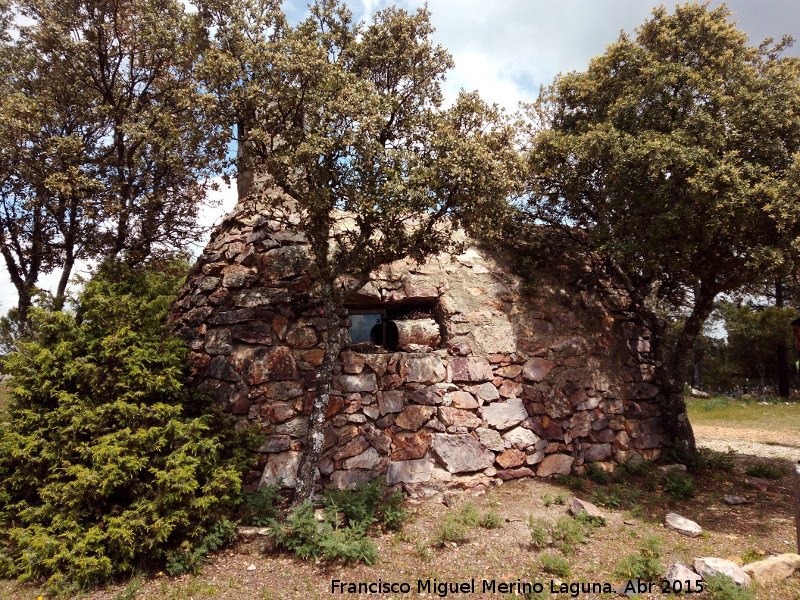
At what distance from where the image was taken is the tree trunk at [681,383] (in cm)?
811

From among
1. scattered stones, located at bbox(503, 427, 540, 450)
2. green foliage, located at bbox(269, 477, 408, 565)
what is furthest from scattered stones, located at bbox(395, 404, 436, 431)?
scattered stones, located at bbox(503, 427, 540, 450)

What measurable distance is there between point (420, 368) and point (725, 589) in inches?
159

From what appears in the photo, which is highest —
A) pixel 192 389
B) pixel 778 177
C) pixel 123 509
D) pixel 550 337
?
pixel 778 177

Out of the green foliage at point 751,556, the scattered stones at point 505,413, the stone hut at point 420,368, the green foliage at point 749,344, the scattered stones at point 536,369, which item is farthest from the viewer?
the green foliage at point 749,344

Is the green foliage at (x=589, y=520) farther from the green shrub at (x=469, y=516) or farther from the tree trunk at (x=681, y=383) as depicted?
the tree trunk at (x=681, y=383)

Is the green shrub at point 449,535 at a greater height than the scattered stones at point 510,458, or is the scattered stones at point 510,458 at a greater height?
Answer: the scattered stones at point 510,458

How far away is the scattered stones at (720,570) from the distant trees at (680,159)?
387cm

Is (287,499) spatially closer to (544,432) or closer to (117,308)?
(117,308)

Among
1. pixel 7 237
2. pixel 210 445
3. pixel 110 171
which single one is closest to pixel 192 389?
pixel 210 445

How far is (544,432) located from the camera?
293 inches

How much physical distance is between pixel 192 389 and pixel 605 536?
17.5 ft

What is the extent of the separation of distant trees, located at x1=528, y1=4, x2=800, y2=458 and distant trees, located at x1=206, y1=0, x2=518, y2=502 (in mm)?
2159

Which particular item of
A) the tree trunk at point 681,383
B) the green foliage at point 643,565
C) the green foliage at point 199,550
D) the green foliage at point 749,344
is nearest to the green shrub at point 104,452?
the green foliage at point 199,550

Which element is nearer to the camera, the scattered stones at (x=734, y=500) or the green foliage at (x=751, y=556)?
the green foliage at (x=751, y=556)
